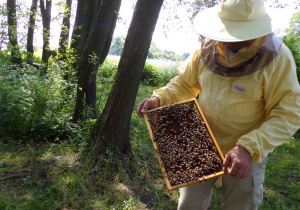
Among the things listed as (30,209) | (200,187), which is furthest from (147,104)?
(30,209)

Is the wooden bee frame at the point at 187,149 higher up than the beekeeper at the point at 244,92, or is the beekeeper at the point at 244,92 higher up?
the beekeeper at the point at 244,92

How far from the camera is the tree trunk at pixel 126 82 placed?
295 centimetres

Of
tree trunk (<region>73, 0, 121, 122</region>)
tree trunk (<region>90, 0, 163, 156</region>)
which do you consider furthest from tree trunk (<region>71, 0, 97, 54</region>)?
tree trunk (<region>90, 0, 163, 156</region>)

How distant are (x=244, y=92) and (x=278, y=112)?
26 cm

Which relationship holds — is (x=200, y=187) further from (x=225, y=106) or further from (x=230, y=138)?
(x=225, y=106)

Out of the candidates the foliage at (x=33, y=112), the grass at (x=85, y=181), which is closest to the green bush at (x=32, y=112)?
the foliage at (x=33, y=112)

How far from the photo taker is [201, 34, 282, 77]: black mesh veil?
5.22 feet

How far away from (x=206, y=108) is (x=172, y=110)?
0.31 meters

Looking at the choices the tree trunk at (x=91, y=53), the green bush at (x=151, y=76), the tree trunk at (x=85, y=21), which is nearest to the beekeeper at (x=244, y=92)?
the tree trunk at (x=91, y=53)

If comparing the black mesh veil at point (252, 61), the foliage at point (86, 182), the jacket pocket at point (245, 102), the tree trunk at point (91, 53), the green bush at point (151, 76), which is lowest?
the green bush at point (151, 76)

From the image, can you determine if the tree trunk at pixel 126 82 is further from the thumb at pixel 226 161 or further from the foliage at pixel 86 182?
the thumb at pixel 226 161

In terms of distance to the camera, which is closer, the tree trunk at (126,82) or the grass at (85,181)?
the grass at (85,181)

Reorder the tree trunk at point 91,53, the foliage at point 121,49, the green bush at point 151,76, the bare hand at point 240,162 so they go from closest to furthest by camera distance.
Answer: the bare hand at point 240,162
the tree trunk at point 91,53
the foliage at point 121,49
the green bush at point 151,76

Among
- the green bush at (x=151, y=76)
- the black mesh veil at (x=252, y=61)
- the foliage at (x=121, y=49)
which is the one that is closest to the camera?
the black mesh veil at (x=252, y=61)
